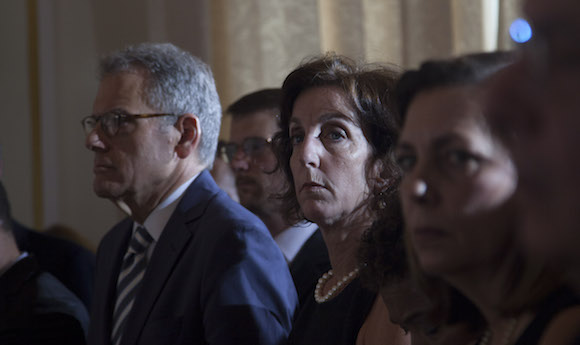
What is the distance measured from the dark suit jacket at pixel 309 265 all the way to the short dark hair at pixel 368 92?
40cm

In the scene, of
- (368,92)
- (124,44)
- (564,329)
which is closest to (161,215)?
(368,92)

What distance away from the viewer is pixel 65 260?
3053 millimetres

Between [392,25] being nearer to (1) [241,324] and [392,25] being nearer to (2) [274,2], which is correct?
(2) [274,2]

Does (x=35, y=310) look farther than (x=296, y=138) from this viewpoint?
Yes

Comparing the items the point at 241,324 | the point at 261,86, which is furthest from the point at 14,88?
the point at 241,324

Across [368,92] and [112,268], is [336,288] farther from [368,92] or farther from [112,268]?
[112,268]

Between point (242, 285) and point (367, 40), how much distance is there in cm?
194

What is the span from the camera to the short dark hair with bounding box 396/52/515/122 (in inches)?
44.1

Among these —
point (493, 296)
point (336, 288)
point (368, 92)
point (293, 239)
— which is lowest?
point (293, 239)

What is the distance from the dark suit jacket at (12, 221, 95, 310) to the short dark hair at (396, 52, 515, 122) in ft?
7.09

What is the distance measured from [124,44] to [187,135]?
7.33ft

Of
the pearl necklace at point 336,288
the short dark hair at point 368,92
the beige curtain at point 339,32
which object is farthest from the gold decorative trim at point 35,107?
the pearl necklace at point 336,288

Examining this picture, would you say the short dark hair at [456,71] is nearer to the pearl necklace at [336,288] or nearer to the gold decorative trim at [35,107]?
the pearl necklace at [336,288]

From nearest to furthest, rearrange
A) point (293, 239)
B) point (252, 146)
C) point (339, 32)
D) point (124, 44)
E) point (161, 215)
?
point (161, 215)
point (293, 239)
point (252, 146)
point (339, 32)
point (124, 44)
